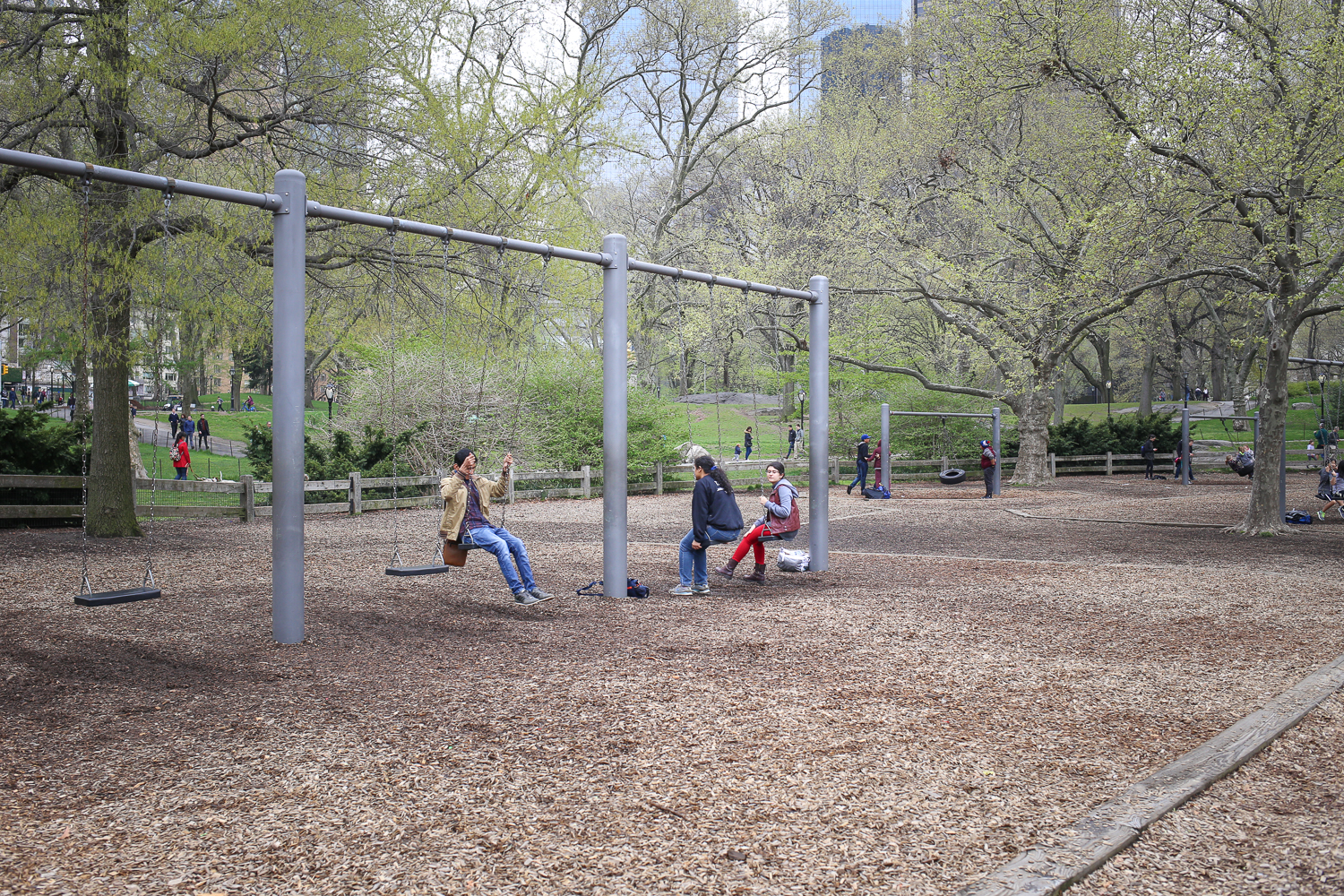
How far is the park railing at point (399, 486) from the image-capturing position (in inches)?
558

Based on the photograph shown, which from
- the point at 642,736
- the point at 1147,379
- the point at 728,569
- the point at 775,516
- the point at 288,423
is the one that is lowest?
the point at 642,736

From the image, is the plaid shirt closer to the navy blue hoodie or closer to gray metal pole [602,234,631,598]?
gray metal pole [602,234,631,598]

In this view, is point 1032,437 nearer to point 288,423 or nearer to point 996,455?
point 996,455

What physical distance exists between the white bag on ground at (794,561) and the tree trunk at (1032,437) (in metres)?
18.6

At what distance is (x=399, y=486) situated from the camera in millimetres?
19156

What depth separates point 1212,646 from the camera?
283 inches

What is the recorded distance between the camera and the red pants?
395 inches

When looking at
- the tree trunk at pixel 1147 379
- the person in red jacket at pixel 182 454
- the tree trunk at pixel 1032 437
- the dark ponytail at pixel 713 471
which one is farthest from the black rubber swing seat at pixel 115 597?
the tree trunk at pixel 1147 379

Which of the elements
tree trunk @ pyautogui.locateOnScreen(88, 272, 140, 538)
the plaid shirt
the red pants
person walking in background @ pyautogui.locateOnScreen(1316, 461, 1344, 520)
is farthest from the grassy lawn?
person walking in background @ pyautogui.locateOnScreen(1316, 461, 1344, 520)

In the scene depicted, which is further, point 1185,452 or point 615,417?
point 1185,452

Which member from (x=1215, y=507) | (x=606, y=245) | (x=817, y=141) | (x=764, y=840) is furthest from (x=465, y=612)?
(x=817, y=141)

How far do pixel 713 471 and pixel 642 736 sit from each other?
4.72 metres

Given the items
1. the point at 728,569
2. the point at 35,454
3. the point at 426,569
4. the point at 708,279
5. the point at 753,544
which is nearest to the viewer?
the point at 426,569

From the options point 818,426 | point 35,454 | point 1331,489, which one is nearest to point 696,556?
point 818,426
